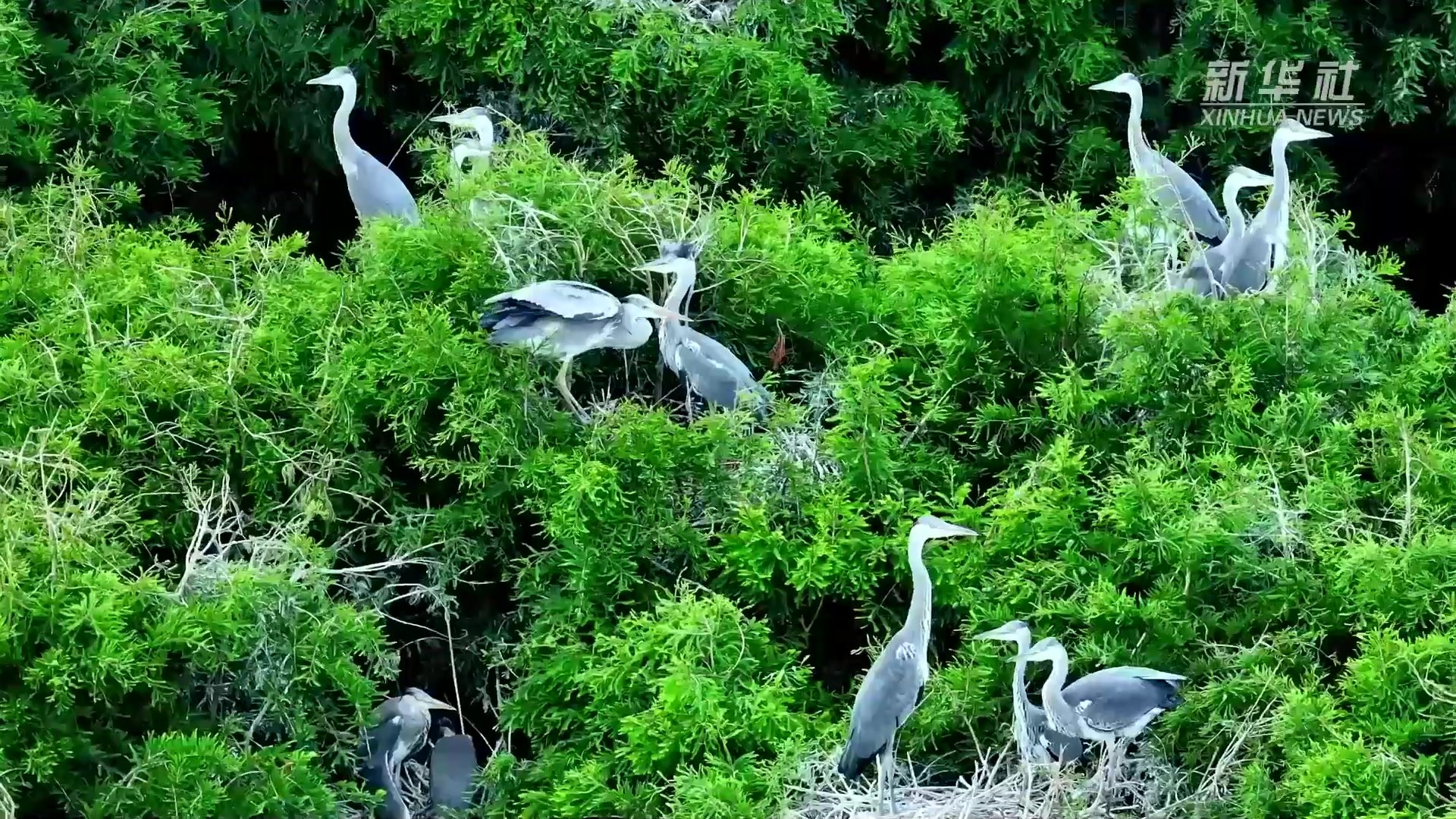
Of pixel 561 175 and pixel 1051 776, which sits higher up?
pixel 561 175

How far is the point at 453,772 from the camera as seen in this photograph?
319cm

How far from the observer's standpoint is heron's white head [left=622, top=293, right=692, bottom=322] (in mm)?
3293

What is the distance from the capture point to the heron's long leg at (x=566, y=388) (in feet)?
10.8

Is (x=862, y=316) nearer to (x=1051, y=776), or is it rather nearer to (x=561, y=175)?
(x=561, y=175)

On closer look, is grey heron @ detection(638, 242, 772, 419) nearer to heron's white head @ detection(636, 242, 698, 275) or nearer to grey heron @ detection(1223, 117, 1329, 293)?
heron's white head @ detection(636, 242, 698, 275)

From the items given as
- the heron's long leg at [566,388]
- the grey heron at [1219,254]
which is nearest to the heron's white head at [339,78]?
the heron's long leg at [566,388]

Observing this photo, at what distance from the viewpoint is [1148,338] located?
10.7 ft

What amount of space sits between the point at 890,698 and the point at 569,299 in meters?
1.00

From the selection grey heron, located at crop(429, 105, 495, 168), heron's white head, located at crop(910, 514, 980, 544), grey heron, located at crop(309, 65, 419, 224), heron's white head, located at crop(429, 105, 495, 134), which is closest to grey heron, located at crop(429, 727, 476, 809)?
heron's white head, located at crop(910, 514, 980, 544)

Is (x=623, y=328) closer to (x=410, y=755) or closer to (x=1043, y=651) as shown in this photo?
Answer: (x=410, y=755)

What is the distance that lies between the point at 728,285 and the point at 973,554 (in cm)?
90

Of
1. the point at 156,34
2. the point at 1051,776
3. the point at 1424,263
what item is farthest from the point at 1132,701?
the point at 1424,263

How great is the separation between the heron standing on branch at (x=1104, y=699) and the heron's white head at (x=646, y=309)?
40.4 inches

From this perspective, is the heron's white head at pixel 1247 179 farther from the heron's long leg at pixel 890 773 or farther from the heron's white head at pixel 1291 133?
the heron's long leg at pixel 890 773
